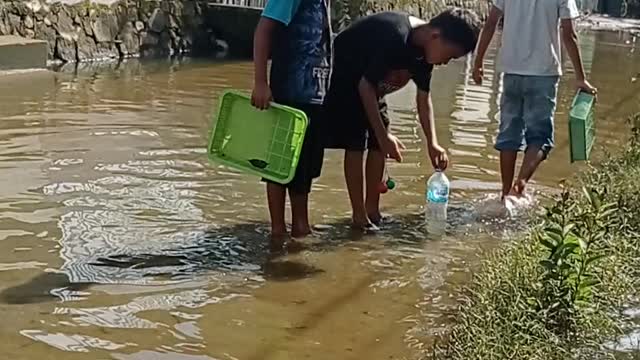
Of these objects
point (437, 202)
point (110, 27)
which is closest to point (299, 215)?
point (437, 202)

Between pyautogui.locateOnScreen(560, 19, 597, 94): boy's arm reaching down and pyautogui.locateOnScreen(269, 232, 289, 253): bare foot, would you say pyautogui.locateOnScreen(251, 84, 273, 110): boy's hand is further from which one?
pyautogui.locateOnScreen(560, 19, 597, 94): boy's arm reaching down


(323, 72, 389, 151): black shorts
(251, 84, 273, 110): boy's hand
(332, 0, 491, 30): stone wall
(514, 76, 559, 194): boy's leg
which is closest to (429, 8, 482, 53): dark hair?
(323, 72, 389, 151): black shorts

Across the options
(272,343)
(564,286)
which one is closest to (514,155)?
(564,286)

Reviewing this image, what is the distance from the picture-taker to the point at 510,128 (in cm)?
656

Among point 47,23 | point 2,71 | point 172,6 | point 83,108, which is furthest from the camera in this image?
point 172,6

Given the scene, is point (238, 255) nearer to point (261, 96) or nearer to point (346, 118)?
point (261, 96)

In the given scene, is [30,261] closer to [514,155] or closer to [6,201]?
[6,201]

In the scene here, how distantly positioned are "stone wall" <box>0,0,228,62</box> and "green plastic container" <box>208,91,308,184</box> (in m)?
7.89

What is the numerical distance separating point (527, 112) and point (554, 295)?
2640mm

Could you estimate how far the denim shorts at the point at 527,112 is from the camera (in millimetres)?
6406

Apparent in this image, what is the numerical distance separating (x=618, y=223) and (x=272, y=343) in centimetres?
215

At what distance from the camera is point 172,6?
14508 millimetres

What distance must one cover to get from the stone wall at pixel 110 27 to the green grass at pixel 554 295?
30.1 feet

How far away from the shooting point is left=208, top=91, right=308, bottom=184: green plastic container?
5.01 metres
